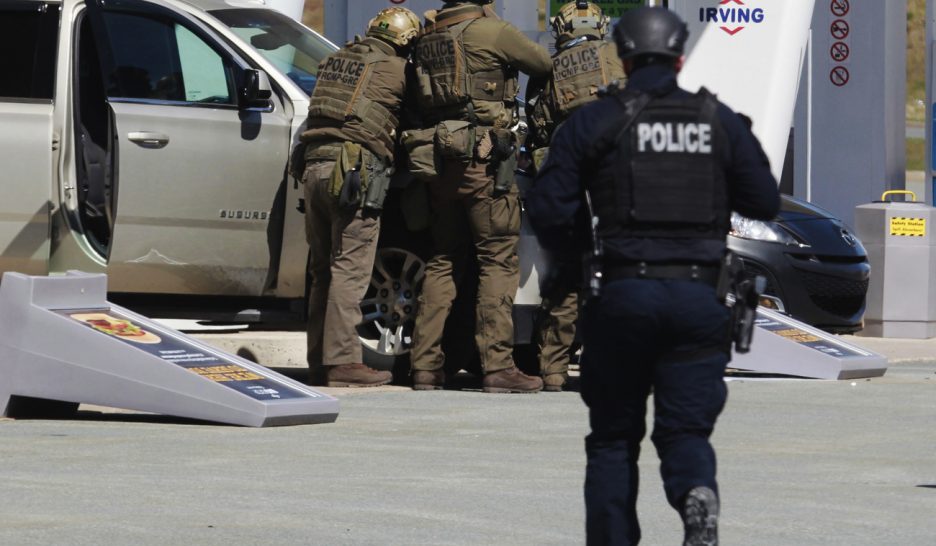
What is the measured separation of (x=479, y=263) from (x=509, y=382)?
2.08 ft

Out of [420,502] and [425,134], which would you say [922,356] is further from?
[420,502]

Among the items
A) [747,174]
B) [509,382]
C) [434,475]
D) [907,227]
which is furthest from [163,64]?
[907,227]

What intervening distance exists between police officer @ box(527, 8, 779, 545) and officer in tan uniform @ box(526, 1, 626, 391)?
173 inches

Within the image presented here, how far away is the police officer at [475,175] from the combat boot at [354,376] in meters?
0.20

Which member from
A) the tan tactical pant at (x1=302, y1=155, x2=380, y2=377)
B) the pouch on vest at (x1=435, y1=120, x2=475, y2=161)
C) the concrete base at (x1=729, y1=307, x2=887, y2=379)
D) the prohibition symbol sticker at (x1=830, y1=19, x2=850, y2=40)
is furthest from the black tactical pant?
the prohibition symbol sticker at (x1=830, y1=19, x2=850, y2=40)

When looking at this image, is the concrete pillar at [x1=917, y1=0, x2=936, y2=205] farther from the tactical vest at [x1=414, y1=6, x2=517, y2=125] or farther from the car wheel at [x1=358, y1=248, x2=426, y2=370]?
the tactical vest at [x1=414, y1=6, x2=517, y2=125]

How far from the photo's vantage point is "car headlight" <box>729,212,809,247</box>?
40.2ft

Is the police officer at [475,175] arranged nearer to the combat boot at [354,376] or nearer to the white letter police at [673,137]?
the combat boot at [354,376]

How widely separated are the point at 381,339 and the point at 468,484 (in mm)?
3602

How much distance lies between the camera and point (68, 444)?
27.1ft

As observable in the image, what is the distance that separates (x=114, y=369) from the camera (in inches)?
348

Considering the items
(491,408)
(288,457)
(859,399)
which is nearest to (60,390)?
(288,457)

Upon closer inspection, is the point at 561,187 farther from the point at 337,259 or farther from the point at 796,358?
the point at 796,358

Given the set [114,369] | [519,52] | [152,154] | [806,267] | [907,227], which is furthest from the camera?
[907,227]
